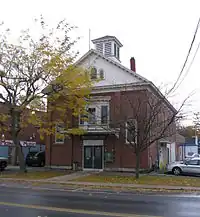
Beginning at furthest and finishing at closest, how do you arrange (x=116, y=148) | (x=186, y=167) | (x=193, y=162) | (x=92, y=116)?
(x=92, y=116), (x=116, y=148), (x=193, y=162), (x=186, y=167)

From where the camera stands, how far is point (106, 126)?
27672 mm

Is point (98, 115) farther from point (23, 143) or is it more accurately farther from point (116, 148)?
point (23, 143)

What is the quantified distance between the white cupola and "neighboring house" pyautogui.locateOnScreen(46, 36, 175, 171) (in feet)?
12.1

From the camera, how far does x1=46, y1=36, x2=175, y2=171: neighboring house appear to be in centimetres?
2714

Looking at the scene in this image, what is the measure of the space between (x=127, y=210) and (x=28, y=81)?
50.9 ft

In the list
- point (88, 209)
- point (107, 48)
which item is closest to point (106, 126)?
point (107, 48)

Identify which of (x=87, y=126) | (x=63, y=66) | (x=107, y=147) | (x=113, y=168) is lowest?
(x=113, y=168)

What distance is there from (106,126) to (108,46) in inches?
391

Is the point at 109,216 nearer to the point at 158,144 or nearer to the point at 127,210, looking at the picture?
the point at 127,210

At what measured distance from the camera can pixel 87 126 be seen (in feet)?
93.1

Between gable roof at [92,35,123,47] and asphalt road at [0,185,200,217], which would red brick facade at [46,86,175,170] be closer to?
gable roof at [92,35,123,47]

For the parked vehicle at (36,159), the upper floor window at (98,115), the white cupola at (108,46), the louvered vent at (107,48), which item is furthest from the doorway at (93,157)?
the louvered vent at (107,48)

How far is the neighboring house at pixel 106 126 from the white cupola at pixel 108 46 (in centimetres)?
370

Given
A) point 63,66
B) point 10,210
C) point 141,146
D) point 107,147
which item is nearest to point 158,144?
point 107,147
